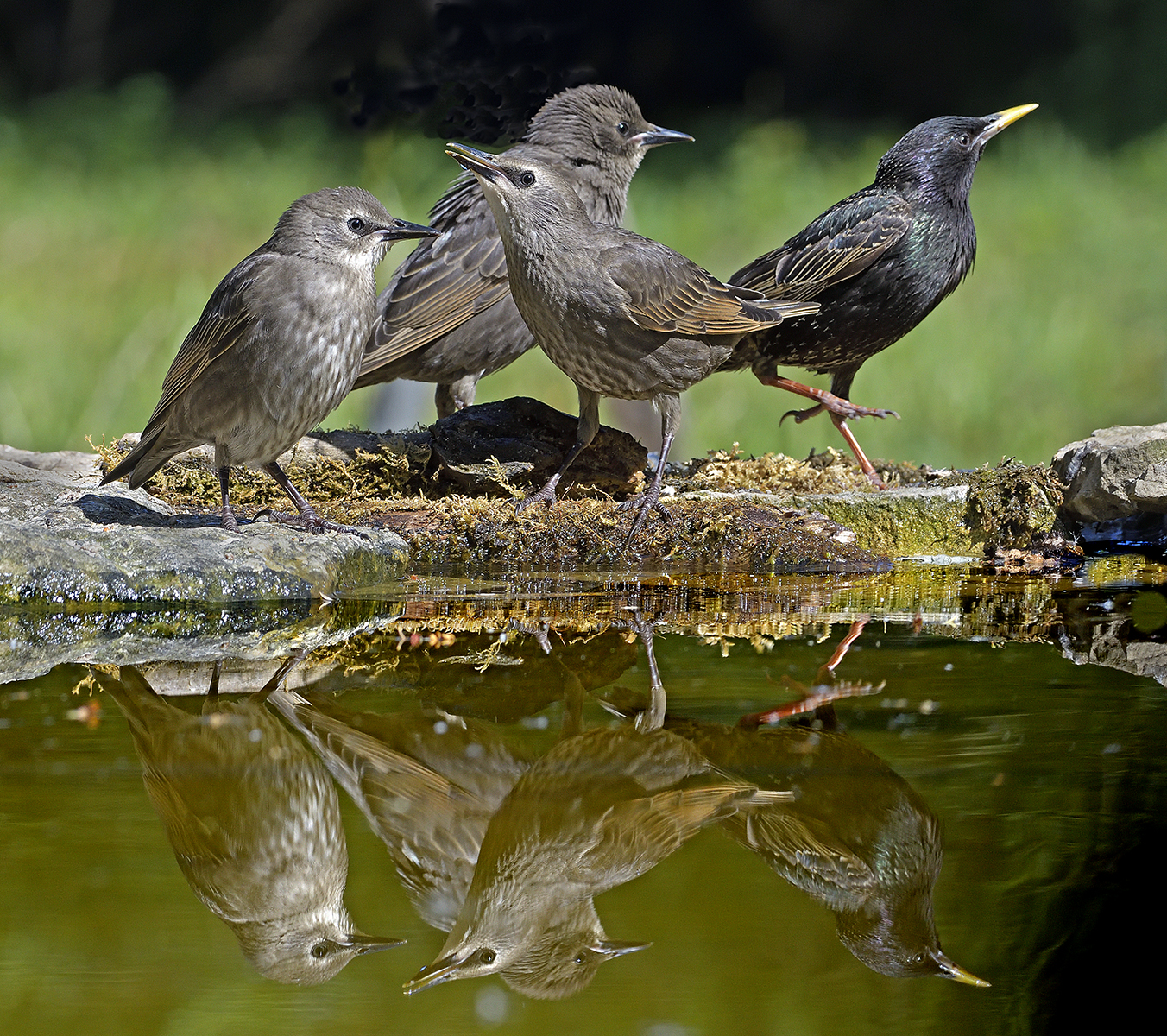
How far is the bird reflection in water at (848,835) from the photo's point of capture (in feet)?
4.89

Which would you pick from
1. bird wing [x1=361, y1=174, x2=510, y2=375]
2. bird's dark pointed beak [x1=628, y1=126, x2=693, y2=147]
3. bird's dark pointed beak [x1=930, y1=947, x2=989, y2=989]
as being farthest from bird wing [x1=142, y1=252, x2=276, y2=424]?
bird's dark pointed beak [x1=930, y1=947, x2=989, y2=989]

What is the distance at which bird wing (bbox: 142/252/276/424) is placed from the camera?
367cm

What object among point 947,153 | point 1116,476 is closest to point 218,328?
point 947,153

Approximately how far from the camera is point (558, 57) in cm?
782

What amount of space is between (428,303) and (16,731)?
120 inches

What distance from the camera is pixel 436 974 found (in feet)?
4.60

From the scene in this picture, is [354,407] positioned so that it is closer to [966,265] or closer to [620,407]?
[620,407]

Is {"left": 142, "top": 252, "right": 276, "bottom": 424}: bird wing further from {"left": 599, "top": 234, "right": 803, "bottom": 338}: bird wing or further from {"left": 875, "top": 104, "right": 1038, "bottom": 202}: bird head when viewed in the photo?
{"left": 875, "top": 104, "right": 1038, "bottom": 202}: bird head

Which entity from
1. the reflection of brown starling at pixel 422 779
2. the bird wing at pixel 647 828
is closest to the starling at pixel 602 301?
the reflection of brown starling at pixel 422 779

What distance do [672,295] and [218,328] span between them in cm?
149

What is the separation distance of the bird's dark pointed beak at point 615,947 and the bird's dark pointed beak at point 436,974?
16 centimetres

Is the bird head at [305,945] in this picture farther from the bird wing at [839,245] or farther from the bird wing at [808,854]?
the bird wing at [839,245]

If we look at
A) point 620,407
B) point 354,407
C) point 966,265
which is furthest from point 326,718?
point 354,407

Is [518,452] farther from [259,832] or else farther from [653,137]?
[259,832]
